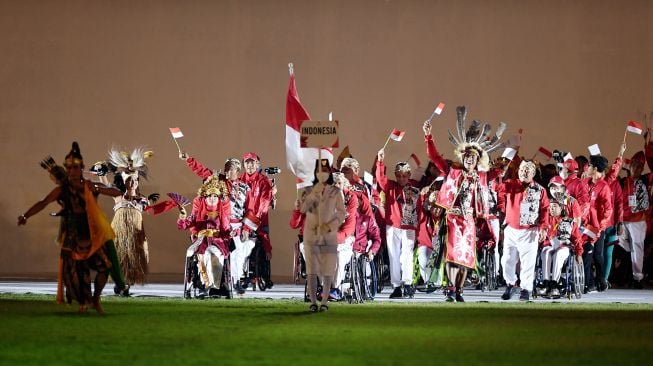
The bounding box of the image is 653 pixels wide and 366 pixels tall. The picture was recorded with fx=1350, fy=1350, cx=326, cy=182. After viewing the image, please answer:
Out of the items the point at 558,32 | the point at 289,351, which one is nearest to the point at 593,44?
the point at 558,32

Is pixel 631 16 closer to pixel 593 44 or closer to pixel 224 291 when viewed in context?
pixel 593 44

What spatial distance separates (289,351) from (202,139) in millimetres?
12482

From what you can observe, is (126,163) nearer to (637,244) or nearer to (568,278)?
(568,278)

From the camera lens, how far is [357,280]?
15.9m

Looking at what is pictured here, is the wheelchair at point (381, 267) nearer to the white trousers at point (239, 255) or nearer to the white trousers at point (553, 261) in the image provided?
the white trousers at point (239, 255)

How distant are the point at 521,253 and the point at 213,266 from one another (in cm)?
375

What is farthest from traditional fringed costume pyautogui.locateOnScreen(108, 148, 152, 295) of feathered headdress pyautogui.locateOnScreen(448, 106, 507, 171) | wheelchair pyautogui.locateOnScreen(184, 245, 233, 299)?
feathered headdress pyautogui.locateOnScreen(448, 106, 507, 171)

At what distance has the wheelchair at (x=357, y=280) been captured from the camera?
15820mm

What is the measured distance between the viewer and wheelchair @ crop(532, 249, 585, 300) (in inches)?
672

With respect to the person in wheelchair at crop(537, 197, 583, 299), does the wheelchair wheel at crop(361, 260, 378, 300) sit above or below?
below

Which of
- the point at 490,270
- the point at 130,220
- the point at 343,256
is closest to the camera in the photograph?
the point at 343,256

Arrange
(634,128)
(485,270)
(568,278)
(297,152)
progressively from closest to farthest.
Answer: (568,278) < (297,152) < (485,270) < (634,128)

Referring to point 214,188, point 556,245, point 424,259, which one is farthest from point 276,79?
point 556,245

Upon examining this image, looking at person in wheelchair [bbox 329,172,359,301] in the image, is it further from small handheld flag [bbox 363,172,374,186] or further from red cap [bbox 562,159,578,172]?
red cap [bbox 562,159,578,172]
